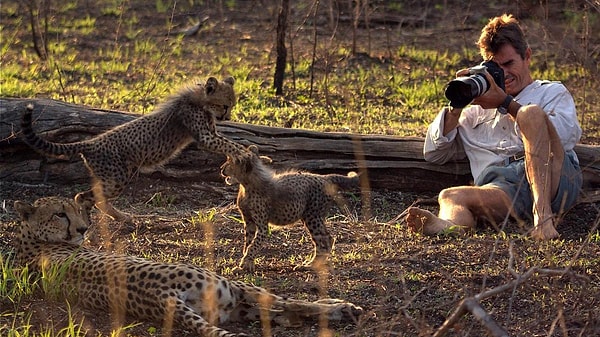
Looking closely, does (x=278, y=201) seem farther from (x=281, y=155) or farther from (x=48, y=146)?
(x=48, y=146)

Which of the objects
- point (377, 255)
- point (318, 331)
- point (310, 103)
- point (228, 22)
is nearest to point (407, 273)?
point (377, 255)

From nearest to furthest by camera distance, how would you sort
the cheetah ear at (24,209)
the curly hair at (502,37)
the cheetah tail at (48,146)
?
the cheetah ear at (24,209)
the cheetah tail at (48,146)
the curly hair at (502,37)

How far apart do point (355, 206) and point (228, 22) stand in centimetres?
610

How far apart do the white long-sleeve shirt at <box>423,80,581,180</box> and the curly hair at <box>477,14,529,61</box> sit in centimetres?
27

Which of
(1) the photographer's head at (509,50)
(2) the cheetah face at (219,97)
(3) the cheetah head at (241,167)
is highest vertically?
(1) the photographer's head at (509,50)

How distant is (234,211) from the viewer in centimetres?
626

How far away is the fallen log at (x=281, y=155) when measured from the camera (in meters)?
6.57

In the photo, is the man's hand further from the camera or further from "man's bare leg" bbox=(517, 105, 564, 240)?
"man's bare leg" bbox=(517, 105, 564, 240)

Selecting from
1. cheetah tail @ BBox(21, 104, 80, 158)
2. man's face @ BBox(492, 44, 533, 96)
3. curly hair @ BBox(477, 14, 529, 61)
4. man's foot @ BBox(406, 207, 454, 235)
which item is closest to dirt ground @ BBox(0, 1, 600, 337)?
man's foot @ BBox(406, 207, 454, 235)

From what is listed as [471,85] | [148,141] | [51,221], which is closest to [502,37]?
[471,85]

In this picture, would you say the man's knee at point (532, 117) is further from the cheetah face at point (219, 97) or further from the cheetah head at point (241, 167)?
the cheetah face at point (219, 97)

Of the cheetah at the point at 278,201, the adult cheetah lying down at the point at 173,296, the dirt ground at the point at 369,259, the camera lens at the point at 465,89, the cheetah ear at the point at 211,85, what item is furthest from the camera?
the cheetah ear at the point at 211,85

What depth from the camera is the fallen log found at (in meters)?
6.57

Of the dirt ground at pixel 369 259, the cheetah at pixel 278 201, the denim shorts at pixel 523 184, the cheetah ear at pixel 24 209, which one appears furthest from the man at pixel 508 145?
the cheetah ear at pixel 24 209
